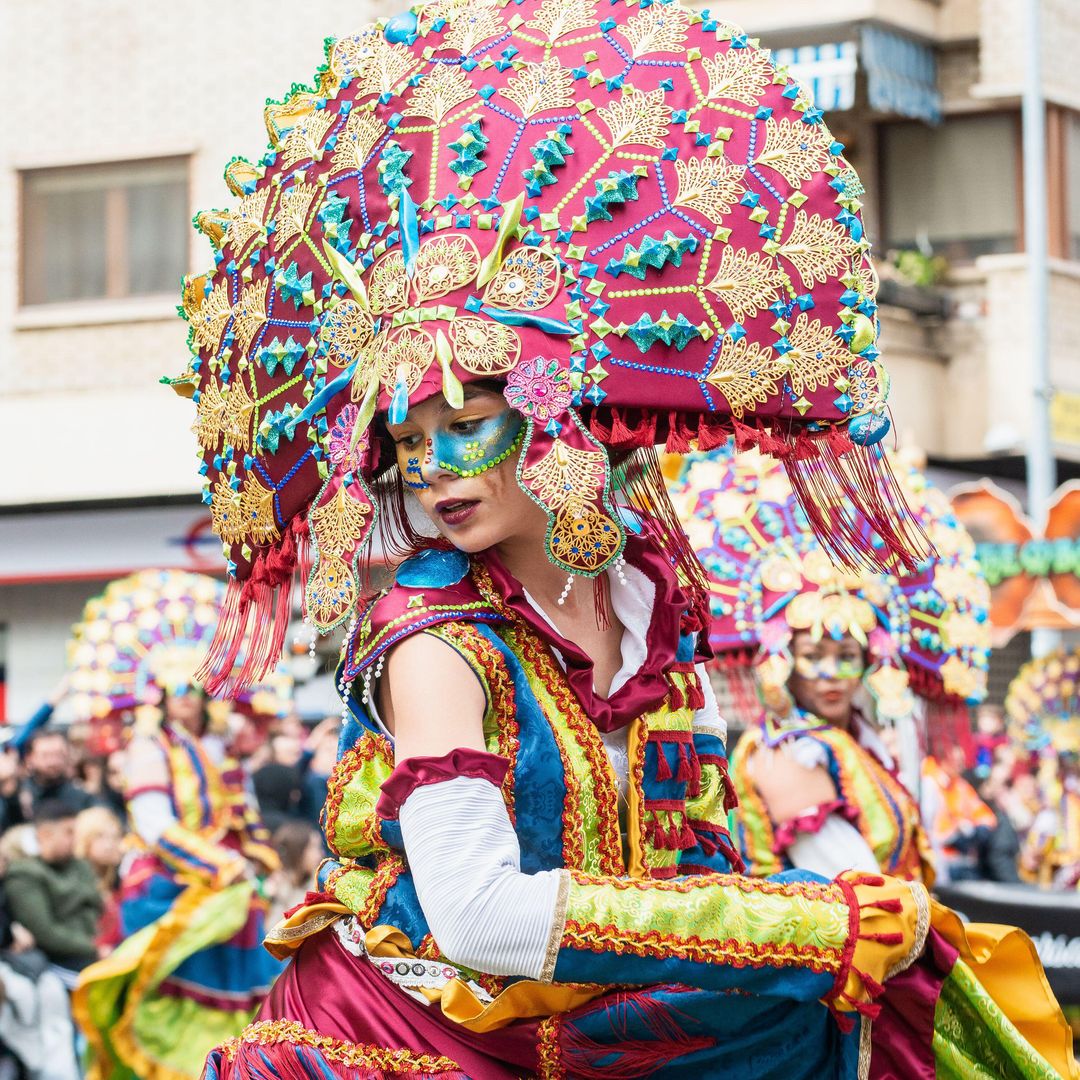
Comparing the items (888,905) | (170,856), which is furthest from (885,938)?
(170,856)

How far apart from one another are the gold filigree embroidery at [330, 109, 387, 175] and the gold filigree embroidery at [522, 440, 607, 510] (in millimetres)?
551

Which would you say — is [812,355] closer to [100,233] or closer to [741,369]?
[741,369]

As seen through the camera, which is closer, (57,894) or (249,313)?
(249,313)

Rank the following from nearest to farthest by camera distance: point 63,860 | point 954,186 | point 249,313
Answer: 1. point 249,313
2. point 63,860
3. point 954,186

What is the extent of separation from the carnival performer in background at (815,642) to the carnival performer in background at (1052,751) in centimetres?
645

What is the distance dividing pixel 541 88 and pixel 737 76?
0.92 feet

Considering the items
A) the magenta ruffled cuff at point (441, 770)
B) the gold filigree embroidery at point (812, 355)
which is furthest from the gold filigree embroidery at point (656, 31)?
the magenta ruffled cuff at point (441, 770)

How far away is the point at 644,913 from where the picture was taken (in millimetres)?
2754

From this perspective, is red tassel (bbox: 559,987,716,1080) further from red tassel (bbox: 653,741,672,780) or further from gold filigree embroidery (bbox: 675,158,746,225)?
gold filigree embroidery (bbox: 675,158,746,225)

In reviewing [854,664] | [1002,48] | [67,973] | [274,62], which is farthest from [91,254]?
[854,664]

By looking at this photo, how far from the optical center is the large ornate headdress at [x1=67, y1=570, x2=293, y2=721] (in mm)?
9133

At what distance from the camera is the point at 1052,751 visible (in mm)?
12320

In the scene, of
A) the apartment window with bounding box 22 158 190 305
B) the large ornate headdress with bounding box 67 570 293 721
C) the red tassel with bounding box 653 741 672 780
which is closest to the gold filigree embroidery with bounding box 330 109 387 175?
the red tassel with bounding box 653 741 672 780

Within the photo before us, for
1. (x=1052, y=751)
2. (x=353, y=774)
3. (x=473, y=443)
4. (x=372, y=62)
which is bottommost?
(x=1052, y=751)
